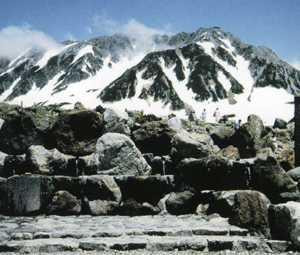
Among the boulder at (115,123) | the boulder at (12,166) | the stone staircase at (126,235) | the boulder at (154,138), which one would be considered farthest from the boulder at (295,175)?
the boulder at (12,166)

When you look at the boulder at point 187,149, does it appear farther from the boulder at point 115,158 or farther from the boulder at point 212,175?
the boulder at point 115,158

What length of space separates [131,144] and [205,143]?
2.43m

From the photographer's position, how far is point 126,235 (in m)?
5.62

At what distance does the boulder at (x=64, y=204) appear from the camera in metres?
7.40

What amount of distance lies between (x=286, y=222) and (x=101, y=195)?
4.41m

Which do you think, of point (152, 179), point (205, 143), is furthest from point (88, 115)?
point (205, 143)

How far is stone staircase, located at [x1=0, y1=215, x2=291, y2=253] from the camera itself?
16.3ft

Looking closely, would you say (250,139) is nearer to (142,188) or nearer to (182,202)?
(182,202)

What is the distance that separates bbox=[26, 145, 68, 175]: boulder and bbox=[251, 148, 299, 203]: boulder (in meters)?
5.24

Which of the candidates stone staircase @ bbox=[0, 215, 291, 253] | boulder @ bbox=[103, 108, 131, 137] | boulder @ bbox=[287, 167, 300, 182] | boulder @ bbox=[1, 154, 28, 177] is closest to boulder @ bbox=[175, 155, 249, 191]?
stone staircase @ bbox=[0, 215, 291, 253]

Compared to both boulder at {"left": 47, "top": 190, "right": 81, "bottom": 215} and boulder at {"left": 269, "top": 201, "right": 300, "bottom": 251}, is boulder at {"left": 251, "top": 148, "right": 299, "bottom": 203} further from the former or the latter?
boulder at {"left": 47, "top": 190, "right": 81, "bottom": 215}

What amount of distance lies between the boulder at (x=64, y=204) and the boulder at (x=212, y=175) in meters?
2.73

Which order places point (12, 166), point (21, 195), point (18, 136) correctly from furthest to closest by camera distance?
point (18, 136), point (12, 166), point (21, 195)

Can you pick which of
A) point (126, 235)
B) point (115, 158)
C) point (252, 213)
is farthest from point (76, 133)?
point (252, 213)
